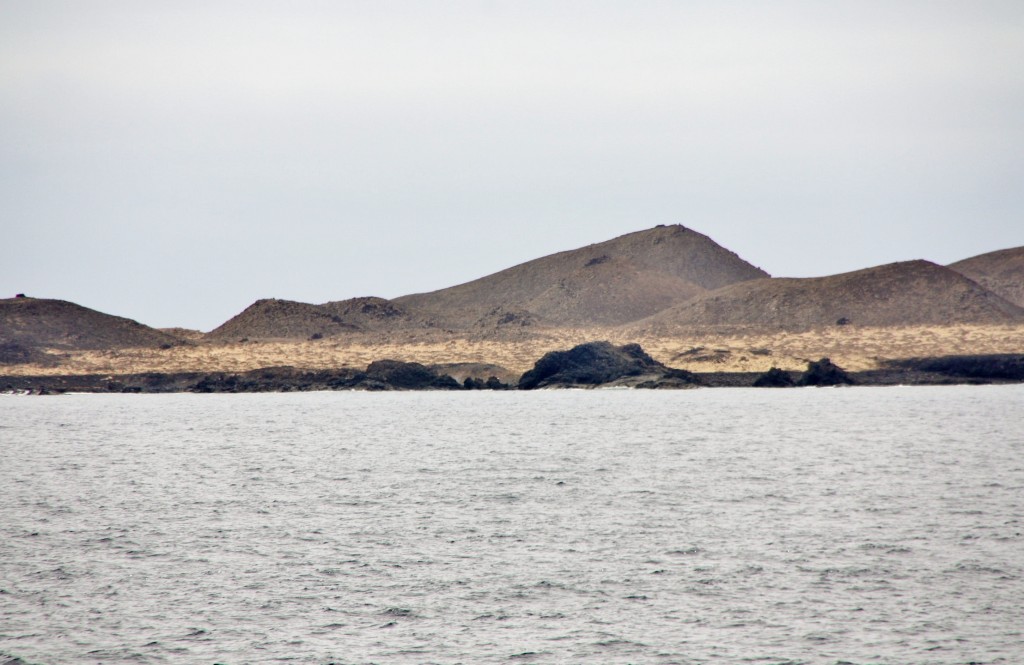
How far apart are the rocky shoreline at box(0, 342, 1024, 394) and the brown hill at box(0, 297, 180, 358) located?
21.0 metres

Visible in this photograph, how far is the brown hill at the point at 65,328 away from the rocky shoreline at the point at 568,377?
2102 centimetres

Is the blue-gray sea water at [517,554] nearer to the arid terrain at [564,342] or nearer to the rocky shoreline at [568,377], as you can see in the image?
the rocky shoreline at [568,377]

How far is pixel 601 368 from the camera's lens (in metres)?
130

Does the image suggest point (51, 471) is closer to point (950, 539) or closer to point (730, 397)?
point (950, 539)

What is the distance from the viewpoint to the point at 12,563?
25.3 meters

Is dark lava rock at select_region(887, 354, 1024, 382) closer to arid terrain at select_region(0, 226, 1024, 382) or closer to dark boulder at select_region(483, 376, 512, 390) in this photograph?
arid terrain at select_region(0, 226, 1024, 382)

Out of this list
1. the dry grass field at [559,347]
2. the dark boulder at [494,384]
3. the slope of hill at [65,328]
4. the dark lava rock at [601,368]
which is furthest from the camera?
the slope of hill at [65,328]

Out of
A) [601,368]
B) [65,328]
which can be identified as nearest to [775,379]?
[601,368]

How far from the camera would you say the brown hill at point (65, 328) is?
177m

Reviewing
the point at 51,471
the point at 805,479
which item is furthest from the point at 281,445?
the point at 805,479

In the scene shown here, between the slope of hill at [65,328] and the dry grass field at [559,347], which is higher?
the slope of hill at [65,328]

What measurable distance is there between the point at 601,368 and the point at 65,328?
334 ft

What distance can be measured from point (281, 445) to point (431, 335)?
126 meters

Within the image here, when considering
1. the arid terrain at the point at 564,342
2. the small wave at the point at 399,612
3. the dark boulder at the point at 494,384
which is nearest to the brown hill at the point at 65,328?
the arid terrain at the point at 564,342
